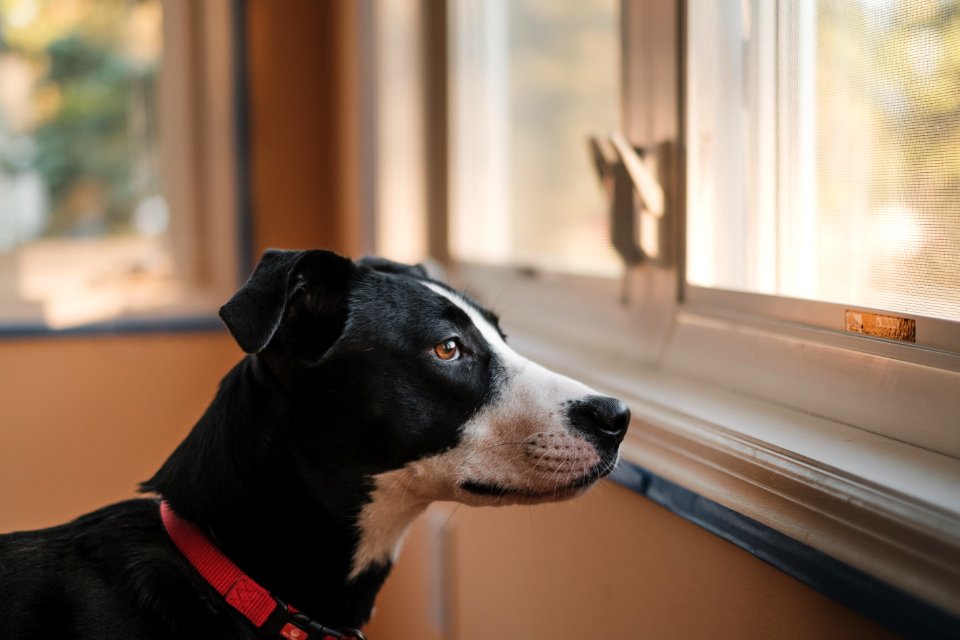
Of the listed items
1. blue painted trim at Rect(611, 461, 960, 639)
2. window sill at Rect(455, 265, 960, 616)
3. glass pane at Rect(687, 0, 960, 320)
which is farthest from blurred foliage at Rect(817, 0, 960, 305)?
blue painted trim at Rect(611, 461, 960, 639)

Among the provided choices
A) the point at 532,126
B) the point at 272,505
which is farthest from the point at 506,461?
the point at 532,126

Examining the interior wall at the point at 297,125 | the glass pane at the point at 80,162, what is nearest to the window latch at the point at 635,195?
the interior wall at the point at 297,125

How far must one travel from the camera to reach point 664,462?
3.76 feet

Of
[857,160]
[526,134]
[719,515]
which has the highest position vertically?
→ [526,134]

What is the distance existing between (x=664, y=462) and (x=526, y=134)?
1112 millimetres

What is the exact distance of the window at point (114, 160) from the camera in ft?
9.31

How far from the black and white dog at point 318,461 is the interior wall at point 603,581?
6.7 inches

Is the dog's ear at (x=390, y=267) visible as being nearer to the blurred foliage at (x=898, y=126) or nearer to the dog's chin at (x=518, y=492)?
the dog's chin at (x=518, y=492)

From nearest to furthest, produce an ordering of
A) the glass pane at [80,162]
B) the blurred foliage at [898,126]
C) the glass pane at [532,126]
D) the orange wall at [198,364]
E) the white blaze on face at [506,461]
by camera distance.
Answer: the blurred foliage at [898,126] → the white blaze on face at [506,461] → the glass pane at [532,126] → the orange wall at [198,364] → the glass pane at [80,162]

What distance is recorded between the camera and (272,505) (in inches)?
41.7

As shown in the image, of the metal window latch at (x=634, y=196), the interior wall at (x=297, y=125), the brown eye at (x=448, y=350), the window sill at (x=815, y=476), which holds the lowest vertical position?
the window sill at (x=815, y=476)

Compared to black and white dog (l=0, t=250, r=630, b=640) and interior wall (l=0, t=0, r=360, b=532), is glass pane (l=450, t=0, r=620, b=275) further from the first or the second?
black and white dog (l=0, t=250, r=630, b=640)

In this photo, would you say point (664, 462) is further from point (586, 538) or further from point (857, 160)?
point (857, 160)

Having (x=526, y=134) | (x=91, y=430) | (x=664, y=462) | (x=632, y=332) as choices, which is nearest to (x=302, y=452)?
(x=664, y=462)
